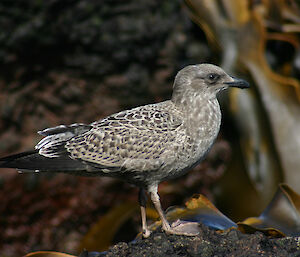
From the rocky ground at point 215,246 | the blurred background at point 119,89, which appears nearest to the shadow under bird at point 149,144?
the rocky ground at point 215,246

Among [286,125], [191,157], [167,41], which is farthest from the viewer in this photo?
[167,41]

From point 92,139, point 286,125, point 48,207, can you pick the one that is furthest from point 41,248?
point 286,125

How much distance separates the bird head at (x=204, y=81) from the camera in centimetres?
265

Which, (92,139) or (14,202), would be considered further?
(14,202)

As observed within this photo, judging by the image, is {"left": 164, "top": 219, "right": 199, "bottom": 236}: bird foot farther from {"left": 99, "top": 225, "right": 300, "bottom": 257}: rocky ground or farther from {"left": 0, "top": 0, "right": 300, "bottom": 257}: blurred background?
{"left": 0, "top": 0, "right": 300, "bottom": 257}: blurred background

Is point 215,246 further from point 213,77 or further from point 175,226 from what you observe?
point 213,77

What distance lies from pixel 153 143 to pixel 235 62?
68.3 inches

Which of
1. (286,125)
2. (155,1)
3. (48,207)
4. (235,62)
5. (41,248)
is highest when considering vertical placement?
(155,1)

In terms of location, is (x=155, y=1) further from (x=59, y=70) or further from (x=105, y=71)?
(x=59, y=70)

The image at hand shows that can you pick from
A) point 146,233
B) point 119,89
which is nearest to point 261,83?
point 119,89

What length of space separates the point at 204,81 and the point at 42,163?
911mm

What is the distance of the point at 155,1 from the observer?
13.2 feet

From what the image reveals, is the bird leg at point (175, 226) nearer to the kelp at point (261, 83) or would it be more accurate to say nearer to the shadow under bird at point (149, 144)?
the shadow under bird at point (149, 144)

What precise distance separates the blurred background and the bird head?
131cm
